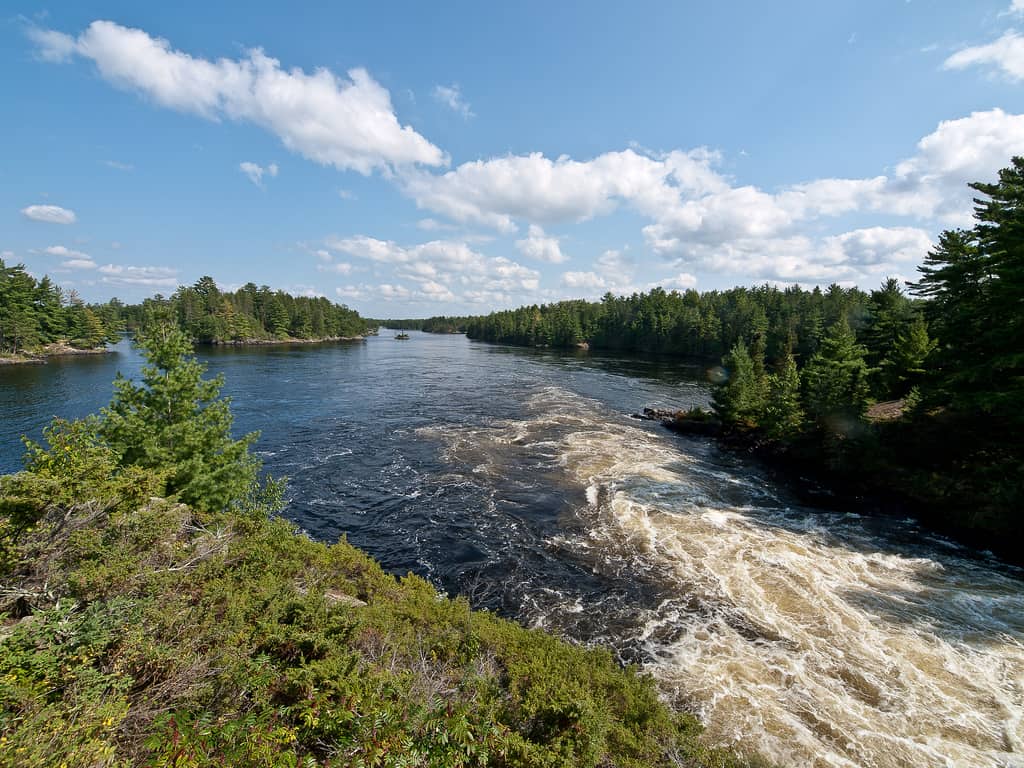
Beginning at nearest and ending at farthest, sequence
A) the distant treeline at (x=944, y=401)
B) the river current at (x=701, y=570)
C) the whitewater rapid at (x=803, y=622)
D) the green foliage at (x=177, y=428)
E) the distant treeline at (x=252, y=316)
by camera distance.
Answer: the whitewater rapid at (x=803, y=622) → the river current at (x=701, y=570) → the green foliage at (x=177, y=428) → the distant treeline at (x=944, y=401) → the distant treeline at (x=252, y=316)

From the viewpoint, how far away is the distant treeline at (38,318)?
215ft

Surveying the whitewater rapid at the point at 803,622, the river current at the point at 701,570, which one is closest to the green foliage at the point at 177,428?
the river current at the point at 701,570

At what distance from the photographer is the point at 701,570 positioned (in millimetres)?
14906

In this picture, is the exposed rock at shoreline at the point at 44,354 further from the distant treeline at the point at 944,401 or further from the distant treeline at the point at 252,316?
the distant treeline at the point at 944,401

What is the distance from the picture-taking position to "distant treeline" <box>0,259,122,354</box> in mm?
65500

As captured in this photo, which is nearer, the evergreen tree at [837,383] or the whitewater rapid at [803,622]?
the whitewater rapid at [803,622]

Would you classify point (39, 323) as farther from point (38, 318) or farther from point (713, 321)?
point (713, 321)

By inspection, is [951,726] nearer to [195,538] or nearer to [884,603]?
[884,603]

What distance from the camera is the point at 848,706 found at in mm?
9297

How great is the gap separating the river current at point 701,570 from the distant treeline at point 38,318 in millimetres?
49550

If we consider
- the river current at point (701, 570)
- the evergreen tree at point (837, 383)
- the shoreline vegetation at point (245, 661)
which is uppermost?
the evergreen tree at point (837, 383)

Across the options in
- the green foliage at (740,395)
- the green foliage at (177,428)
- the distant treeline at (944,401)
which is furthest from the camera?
the green foliage at (740,395)

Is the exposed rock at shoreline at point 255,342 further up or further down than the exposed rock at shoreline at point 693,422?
further up

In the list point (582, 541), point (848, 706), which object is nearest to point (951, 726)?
point (848, 706)
